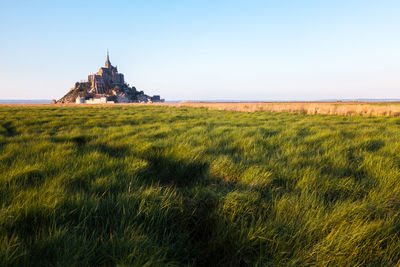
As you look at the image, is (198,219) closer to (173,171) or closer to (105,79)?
(173,171)

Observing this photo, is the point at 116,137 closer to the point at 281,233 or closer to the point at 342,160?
the point at 281,233

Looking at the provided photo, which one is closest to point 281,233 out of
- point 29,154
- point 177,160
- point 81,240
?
point 81,240

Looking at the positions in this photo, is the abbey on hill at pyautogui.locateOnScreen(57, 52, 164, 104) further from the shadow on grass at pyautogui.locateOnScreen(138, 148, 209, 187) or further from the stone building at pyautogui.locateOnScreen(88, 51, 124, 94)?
the shadow on grass at pyautogui.locateOnScreen(138, 148, 209, 187)

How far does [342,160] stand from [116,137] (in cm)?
477

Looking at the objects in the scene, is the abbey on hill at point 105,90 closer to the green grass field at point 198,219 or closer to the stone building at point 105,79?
the stone building at point 105,79

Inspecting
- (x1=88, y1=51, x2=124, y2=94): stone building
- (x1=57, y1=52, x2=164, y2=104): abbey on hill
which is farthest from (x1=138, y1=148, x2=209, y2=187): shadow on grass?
(x1=88, y1=51, x2=124, y2=94): stone building

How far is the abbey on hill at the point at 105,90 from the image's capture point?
367 feet

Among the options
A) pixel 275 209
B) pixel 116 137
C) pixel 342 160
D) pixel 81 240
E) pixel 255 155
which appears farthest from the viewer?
pixel 116 137

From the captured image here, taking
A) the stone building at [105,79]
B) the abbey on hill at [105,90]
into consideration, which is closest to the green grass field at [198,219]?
the abbey on hill at [105,90]

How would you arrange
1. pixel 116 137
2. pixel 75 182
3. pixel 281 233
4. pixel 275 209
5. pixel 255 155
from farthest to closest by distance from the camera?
pixel 116 137 → pixel 255 155 → pixel 75 182 → pixel 275 209 → pixel 281 233

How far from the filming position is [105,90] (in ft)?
401

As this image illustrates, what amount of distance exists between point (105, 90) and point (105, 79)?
333 inches

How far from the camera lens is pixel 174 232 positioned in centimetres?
130

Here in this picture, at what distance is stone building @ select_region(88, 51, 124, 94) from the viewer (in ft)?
392
